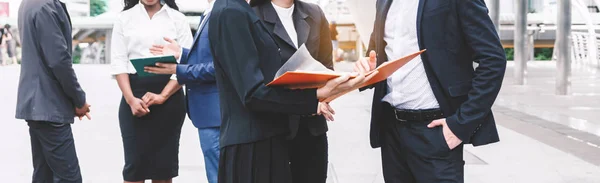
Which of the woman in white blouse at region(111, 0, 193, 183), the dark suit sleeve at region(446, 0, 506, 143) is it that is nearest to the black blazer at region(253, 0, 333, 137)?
the dark suit sleeve at region(446, 0, 506, 143)

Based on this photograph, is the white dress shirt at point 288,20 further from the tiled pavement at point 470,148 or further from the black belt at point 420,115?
the tiled pavement at point 470,148

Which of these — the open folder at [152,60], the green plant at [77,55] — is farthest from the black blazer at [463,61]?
the green plant at [77,55]

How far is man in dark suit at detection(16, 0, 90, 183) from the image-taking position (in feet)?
13.5

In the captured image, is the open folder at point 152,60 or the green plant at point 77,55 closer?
the open folder at point 152,60

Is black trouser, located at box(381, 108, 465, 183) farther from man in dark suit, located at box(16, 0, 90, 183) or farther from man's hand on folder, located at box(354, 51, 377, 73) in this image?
man in dark suit, located at box(16, 0, 90, 183)

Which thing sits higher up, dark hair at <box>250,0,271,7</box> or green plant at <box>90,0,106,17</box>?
dark hair at <box>250,0,271,7</box>

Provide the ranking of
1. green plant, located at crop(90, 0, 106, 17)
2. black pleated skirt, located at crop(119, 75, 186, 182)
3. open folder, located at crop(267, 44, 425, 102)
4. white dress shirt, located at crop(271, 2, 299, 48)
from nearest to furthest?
open folder, located at crop(267, 44, 425, 102) < white dress shirt, located at crop(271, 2, 299, 48) < black pleated skirt, located at crop(119, 75, 186, 182) < green plant, located at crop(90, 0, 106, 17)

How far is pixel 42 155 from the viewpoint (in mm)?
4387

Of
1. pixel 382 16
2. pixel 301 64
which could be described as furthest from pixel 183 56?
pixel 301 64

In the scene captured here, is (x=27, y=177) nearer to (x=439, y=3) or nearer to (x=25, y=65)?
(x=25, y=65)

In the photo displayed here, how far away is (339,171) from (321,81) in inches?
168

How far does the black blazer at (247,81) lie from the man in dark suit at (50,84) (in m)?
1.81

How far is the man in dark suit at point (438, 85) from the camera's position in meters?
2.81

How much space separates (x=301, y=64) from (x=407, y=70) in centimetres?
80
